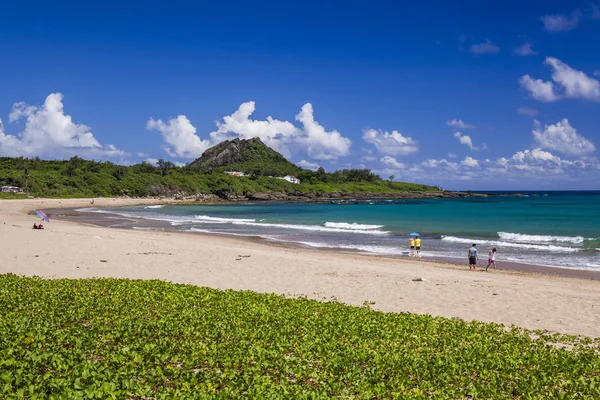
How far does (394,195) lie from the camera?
192 meters

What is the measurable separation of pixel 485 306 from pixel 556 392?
29.8ft

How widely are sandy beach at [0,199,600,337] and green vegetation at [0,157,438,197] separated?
101555mm

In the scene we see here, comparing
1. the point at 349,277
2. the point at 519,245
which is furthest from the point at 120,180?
the point at 349,277

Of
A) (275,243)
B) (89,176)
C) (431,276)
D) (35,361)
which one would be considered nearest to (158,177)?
(89,176)

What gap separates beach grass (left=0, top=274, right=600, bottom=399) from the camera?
24.3 ft

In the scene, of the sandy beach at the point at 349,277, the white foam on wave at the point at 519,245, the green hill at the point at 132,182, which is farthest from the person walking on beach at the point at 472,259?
the green hill at the point at 132,182

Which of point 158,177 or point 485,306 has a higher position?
point 158,177

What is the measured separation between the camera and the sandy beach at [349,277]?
1602cm

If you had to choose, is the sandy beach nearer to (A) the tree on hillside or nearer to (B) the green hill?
(B) the green hill

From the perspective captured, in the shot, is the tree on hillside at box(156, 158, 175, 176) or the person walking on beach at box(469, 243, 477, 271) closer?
the person walking on beach at box(469, 243, 477, 271)

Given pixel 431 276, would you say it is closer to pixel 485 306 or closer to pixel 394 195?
pixel 485 306

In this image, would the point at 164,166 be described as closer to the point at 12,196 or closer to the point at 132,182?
the point at 132,182

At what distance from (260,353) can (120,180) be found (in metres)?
149

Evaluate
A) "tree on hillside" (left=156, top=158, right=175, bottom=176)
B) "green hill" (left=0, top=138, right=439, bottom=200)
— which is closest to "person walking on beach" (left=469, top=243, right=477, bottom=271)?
"green hill" (left=0, top=138, right=439, bottom=200)
